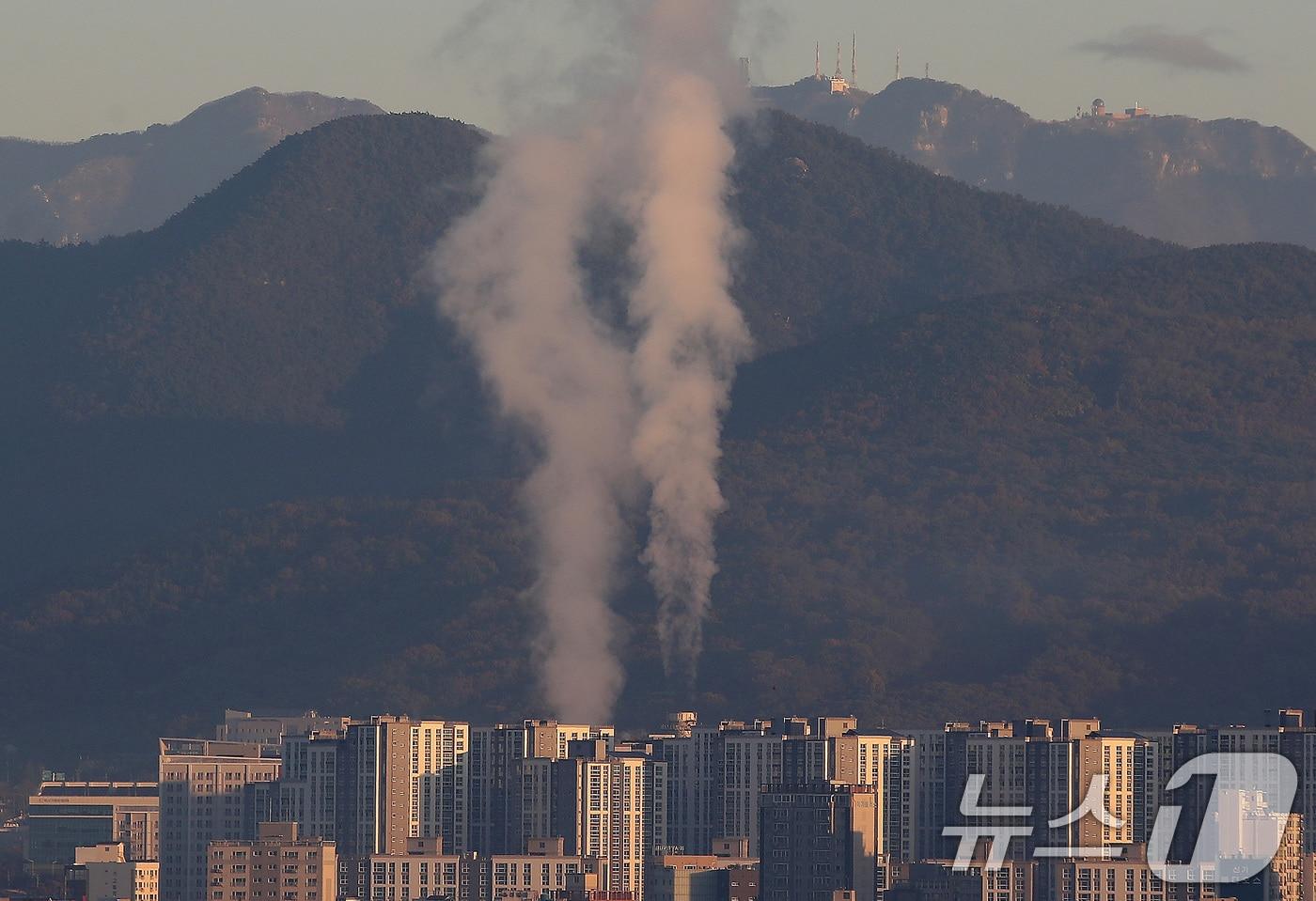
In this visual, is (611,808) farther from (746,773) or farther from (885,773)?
(885,773)

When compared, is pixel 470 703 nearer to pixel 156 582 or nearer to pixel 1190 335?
pixel 156 582

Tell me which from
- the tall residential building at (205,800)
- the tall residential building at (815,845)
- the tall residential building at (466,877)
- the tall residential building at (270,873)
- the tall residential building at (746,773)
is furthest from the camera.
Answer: the tall residential building at (746,773)

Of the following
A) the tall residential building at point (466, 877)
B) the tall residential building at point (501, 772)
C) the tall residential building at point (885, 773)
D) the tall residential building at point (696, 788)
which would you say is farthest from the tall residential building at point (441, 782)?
the tall residential building at point (466, 877)

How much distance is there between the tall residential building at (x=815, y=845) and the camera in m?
96.6

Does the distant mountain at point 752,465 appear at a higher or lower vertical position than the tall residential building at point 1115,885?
higher

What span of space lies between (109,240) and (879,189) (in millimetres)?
31094

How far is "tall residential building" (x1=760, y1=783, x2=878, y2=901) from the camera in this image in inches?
3804

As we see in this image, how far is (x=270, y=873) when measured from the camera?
96.1 m

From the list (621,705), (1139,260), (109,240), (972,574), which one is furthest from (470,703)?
(109,240)

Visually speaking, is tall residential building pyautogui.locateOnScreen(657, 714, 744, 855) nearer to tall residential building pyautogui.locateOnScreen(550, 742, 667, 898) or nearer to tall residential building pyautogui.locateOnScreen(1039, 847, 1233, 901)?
tall residential building pyautogui.locateOnScreen(550, 742, 667, 898)

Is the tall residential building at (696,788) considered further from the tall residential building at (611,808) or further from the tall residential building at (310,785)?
the tall residential building at (310,785)

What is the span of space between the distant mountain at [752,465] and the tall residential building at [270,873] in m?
40.5

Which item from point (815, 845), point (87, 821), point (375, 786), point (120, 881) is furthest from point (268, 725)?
point (815, 845)

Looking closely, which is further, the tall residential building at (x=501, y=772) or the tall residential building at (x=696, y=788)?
the tall residential building at (x=696, y=788)
